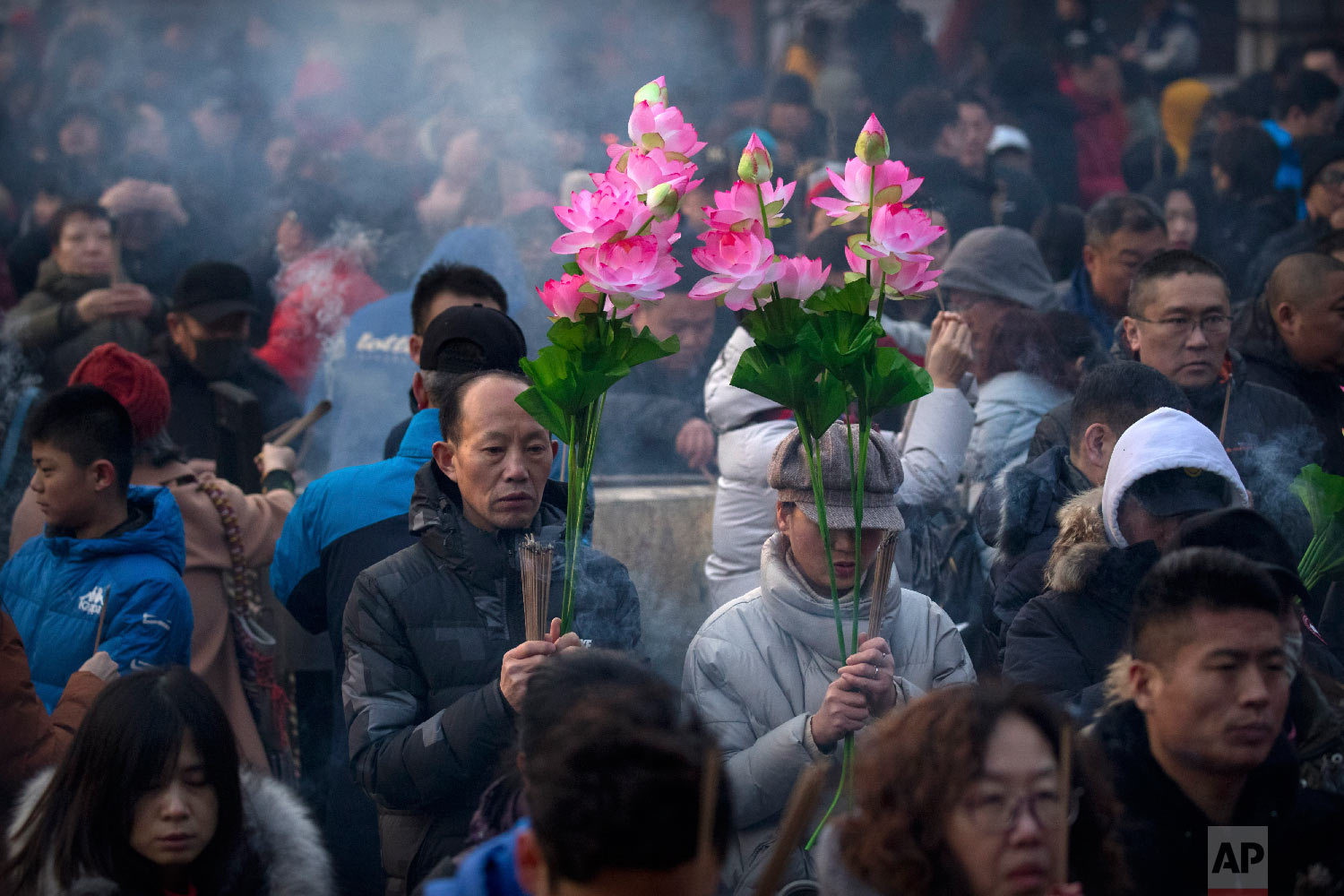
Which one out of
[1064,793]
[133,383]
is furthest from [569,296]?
[133,383]

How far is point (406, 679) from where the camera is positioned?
2.77m

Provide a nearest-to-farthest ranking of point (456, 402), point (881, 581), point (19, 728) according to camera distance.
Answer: point (881, 581) → point (19, 728) → point (456, 402)

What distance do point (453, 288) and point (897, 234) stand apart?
6.12ft

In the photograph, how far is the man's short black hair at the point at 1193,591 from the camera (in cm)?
221

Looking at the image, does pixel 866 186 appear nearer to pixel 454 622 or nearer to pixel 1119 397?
pixel 1119 397

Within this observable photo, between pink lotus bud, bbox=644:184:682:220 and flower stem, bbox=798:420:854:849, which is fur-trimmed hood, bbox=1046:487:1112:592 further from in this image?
pink lotus bud, bbox=644:184:682:220

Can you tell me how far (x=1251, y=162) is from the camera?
22.0ft

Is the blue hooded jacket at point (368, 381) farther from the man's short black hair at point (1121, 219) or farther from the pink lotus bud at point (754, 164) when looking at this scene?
the man's short black hair at point (1121, 219)

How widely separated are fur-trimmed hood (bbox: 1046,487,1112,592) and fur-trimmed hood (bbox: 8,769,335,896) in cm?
160

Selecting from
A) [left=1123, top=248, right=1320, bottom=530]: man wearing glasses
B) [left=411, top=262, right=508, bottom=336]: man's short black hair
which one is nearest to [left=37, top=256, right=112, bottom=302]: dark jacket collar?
[left=411, top=262, right=508, bottom=336]: man's short black hair

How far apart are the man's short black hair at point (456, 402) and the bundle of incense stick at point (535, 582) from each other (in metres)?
0.49

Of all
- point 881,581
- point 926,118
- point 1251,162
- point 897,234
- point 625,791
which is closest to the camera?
point 625,791

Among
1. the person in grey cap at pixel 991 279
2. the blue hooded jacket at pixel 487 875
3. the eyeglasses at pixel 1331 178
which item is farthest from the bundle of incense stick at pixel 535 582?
the eyeglasses at pixel 1331 178

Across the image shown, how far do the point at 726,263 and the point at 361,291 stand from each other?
3.64 meters
